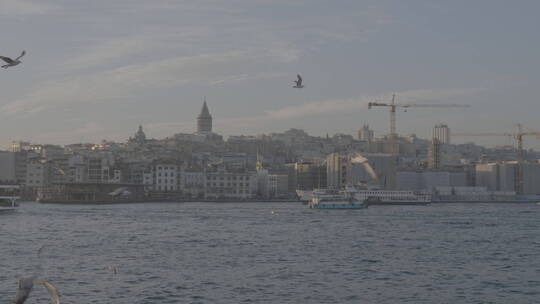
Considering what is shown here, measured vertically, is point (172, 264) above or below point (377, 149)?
below

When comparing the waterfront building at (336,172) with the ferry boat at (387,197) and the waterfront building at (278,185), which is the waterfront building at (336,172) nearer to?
the waterfront building at (278,185)

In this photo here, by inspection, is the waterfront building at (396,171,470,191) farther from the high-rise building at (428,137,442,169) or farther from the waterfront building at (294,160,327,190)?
the high-rise building at (428,137,442,169)

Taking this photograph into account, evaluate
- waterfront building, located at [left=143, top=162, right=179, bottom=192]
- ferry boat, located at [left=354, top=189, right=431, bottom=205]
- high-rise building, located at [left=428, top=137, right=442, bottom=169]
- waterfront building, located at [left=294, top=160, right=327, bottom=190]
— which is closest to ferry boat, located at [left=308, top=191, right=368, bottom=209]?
ferry boat, located at [left=354, top=189, right=431, bottom=205]

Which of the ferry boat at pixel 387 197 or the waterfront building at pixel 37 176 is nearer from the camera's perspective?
the ferry boat at pixel 387 197

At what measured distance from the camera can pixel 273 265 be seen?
19.5m

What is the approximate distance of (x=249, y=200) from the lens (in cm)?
8525


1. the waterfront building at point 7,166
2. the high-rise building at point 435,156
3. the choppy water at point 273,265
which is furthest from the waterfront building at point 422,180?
the choppy water at point 273,265

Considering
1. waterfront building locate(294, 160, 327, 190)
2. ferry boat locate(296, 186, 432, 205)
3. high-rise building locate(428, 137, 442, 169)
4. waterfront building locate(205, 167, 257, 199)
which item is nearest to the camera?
ferry boat locate(296, 186, 432, 205)

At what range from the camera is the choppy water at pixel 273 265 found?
15367mm

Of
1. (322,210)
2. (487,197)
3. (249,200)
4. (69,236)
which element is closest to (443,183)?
(487,197)

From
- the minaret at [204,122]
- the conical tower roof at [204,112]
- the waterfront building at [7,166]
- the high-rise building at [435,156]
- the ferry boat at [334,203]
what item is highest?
the conical tower roof at [204,112]

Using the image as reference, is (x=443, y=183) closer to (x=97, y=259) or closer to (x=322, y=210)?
(x=322, y=210)

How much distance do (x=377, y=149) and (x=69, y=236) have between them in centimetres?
11420

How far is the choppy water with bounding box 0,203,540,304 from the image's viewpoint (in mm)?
15367
